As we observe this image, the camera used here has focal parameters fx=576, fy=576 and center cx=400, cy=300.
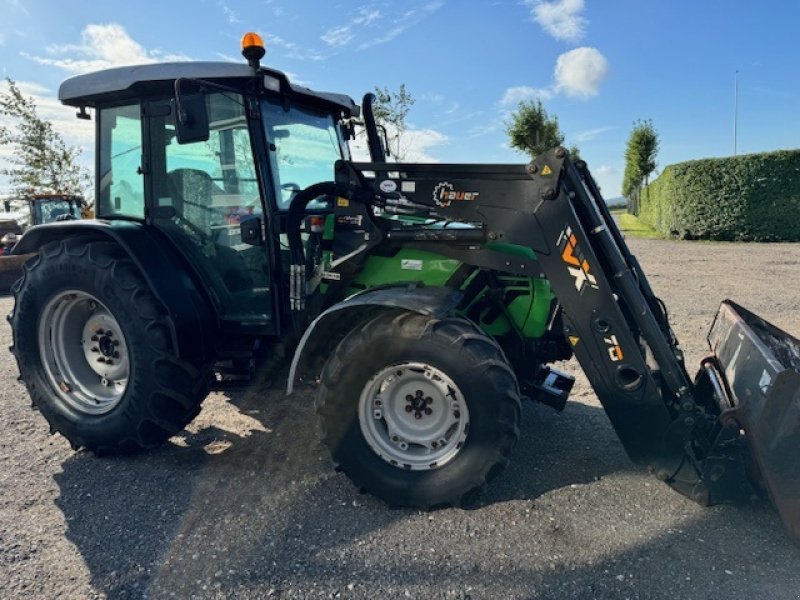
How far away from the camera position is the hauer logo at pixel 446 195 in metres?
3.28

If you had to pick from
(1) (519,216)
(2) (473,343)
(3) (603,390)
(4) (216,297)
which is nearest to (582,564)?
(3) (603,390)

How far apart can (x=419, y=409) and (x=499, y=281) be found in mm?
909

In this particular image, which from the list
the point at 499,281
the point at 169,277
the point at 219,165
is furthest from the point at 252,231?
the point at 499,281

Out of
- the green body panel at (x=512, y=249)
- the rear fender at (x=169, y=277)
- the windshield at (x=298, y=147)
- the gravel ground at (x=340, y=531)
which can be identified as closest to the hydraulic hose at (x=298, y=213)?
the windshield at (x=298, y=147)

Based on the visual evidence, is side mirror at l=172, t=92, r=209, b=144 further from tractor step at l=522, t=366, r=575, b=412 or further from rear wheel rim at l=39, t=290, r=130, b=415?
tractor step at l=522, t=366, r=575, b=412

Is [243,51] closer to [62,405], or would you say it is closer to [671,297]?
[62,405]

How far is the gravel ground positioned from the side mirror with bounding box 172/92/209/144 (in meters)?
2.03

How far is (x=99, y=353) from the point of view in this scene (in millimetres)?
A: 4078

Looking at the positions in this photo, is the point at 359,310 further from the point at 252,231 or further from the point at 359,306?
the point at 252,231

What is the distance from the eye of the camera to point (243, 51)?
342 centimetres

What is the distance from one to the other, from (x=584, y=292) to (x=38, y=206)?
14.6 m

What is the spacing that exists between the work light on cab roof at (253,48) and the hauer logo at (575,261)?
6.74 ft

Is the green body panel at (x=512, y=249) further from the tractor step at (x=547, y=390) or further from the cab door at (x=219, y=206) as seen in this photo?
the cab door at (x=219, y=206)

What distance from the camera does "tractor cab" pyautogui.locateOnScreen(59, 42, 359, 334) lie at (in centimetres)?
362
